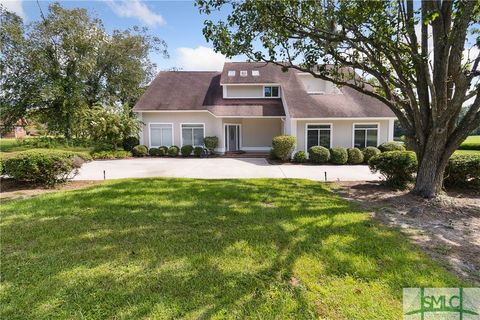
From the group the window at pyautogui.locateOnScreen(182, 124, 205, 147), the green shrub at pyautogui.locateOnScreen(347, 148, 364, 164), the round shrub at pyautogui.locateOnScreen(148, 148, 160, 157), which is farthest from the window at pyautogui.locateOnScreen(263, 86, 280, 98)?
the round shrub at pyautogui.locateOnScreen(148, 148, 160, 157)

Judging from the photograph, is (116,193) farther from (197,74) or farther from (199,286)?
(197,74)

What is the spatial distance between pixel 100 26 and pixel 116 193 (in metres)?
25.4

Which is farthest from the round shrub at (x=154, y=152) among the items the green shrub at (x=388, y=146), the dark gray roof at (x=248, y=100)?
the green shrub at (x=388, y=146)

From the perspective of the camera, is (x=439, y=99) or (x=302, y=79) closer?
(x=439, y=99)

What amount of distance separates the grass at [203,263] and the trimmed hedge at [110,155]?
1375cm

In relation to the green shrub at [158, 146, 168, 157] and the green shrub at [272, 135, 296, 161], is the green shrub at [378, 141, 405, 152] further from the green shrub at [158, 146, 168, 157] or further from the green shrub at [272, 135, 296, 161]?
the green shrub at [158, 146, 168, 157]

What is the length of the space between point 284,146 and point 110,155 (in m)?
12.8

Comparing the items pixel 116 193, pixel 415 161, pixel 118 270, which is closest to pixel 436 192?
pixel 415 161

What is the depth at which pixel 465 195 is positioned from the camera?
8.63 meters

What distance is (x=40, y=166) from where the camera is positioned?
29.4 feet

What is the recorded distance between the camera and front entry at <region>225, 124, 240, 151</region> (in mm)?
22781

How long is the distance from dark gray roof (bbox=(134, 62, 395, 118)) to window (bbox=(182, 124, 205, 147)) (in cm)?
148

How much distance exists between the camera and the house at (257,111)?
1909cm

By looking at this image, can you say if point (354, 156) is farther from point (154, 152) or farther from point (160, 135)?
point (160, 135)
